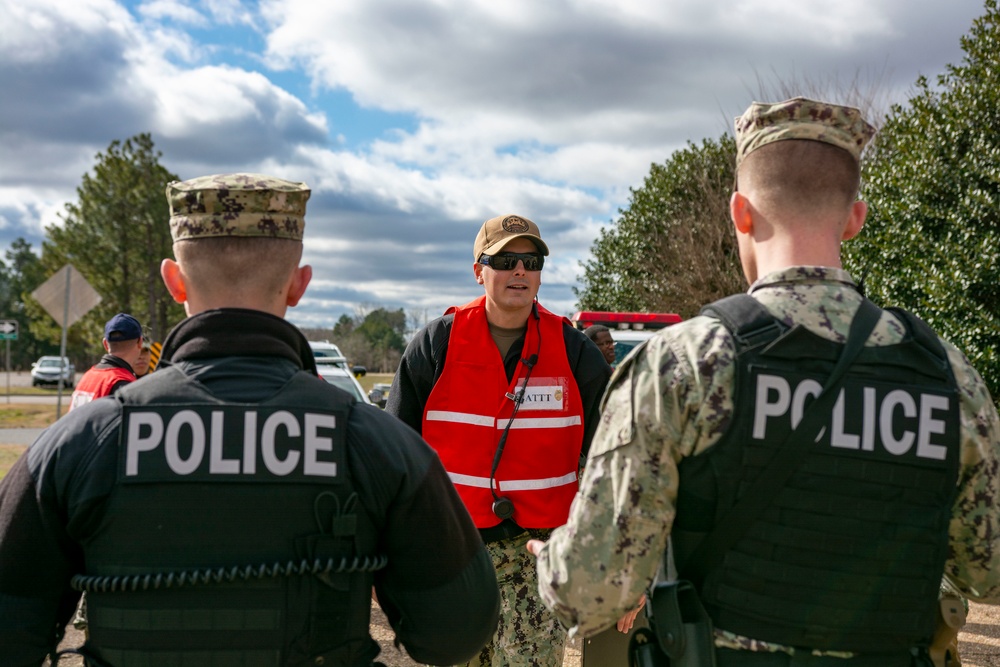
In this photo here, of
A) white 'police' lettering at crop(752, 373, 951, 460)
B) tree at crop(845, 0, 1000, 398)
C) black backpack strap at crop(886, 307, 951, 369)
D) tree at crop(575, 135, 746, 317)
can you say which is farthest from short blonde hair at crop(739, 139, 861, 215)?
tree at crop(575, 135, 746, 317)

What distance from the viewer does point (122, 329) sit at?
239 inches

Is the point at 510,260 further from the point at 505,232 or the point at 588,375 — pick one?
the point at 588,375

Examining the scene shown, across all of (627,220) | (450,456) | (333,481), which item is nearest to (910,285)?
(450,456)

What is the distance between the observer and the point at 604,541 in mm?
1796

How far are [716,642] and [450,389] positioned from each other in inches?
76.1

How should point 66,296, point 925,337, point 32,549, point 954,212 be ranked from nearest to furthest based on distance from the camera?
point 32,549
point 925,337
point 954,212
point 66,296

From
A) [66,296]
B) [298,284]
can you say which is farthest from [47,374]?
[298,284]

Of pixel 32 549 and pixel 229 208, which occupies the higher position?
pixel 229 208

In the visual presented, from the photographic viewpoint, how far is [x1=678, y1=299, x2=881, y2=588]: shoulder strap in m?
1.72

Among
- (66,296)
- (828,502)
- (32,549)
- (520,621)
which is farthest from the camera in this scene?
(66,296)

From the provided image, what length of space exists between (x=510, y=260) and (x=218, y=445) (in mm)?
2180

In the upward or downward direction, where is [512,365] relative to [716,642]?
upward

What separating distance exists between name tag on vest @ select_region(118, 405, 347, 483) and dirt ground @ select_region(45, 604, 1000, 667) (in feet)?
12.1

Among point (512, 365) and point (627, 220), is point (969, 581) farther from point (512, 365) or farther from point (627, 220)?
point (627, 220)
